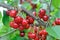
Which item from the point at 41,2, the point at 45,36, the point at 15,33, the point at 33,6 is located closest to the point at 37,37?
the point at 45,36

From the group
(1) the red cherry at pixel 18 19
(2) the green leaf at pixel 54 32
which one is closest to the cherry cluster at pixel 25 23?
(1) the red cherry at pixel 18 19

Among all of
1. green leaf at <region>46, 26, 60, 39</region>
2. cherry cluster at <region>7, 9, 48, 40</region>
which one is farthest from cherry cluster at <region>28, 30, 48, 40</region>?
green leaf at <region>46, 26, 60, 39</region>

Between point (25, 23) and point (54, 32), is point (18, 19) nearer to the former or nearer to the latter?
point (25, 23)

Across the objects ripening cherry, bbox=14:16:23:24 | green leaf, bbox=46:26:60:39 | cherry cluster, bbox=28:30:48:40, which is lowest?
cherry cluster, bbox=28:30:48:40

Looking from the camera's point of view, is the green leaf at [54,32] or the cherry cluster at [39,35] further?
the cherry cluster at [39,35]

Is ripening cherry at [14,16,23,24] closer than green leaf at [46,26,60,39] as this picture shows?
No

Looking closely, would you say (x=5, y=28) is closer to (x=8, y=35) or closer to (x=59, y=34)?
(x=8, y=35)

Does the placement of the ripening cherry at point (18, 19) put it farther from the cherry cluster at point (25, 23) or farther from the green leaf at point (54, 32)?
the green leaf at point (54, 32)

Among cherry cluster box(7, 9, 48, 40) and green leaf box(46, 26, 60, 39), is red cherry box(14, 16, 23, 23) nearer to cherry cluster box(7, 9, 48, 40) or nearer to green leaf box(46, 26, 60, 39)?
cherry cluster box(7, 9, 48, 40)

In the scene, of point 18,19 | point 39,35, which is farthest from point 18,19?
point 39,35

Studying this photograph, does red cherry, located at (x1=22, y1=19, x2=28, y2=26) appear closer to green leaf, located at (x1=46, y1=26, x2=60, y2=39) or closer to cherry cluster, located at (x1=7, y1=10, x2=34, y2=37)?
cherry cluster, located at (x1=7, y1=10, x2=34, y2=37)

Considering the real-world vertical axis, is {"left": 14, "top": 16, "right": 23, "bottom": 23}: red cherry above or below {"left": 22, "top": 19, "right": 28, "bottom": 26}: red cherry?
above
